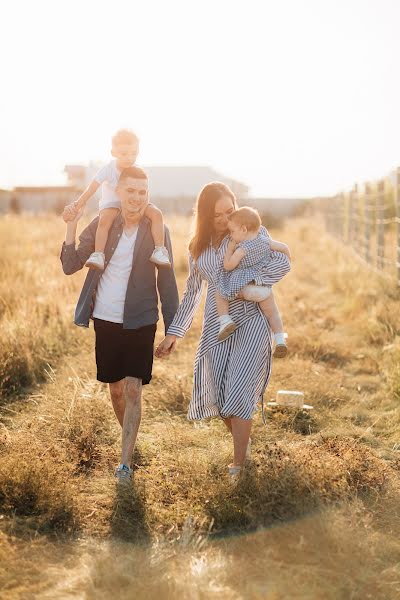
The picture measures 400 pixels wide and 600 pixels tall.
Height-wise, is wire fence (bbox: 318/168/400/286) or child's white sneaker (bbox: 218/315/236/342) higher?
child's white sneaker (bbox: 218/315/236/342)

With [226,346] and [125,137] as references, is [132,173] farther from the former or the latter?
[226,346]

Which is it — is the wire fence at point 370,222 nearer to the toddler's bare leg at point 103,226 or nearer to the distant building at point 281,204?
the toddler's bare leg at point 103,226

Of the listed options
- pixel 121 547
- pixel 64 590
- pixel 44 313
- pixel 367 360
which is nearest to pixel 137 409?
pixel 121 547

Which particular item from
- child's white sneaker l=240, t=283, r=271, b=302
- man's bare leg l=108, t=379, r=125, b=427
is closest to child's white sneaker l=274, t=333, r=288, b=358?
child's white sneaker l=240, t=283, r=271, b=302

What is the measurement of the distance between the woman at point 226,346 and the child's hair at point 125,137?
2.12 feet

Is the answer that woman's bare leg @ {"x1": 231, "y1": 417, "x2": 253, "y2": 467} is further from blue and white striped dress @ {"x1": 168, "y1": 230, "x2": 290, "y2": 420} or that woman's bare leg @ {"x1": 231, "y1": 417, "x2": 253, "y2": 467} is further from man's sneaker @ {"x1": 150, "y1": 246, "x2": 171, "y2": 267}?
man's sneaker @ {"x1": 150, "y1": 246, "x2": 171, "y2": 267}

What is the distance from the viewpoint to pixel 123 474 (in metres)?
4.98

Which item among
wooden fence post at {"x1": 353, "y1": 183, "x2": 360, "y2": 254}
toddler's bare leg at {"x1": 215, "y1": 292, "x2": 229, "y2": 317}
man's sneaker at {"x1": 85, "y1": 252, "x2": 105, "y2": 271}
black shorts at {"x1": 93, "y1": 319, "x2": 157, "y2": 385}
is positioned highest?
man's sneaker at {"x1": 85, "y1": 252, "x2": 105, "y2": 271}

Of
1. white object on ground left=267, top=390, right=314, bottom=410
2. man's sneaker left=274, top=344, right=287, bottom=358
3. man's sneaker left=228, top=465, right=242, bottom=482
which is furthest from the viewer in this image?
white object on ground left=267, top=390, right=314, bottom=410

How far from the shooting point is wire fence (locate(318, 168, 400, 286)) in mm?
12733

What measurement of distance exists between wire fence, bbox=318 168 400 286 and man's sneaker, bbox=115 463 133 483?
23.7 feet

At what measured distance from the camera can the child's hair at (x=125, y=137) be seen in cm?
527

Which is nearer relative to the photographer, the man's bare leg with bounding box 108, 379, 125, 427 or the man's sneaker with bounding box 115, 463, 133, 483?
the man's sneaker with bounding box 115, 463, 133, 483

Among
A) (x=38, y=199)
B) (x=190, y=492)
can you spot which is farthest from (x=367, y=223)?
(x=38, y=199)
